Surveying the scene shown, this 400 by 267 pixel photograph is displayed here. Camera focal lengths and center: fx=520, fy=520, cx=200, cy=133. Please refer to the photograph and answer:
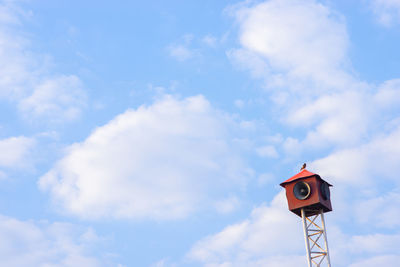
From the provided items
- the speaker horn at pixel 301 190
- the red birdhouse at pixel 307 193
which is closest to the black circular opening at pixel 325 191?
the red birdhouse at pixel 307 193

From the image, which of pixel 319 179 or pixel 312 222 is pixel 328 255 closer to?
pixel 312 222

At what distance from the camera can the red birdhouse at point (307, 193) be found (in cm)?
4134

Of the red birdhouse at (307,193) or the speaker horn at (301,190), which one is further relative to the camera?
the speaker horn at (301,190)

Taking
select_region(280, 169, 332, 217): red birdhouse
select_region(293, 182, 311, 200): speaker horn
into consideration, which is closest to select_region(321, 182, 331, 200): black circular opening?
select_region(280, 169, 332, 217): red birdhouse

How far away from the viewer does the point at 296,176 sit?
141 ft

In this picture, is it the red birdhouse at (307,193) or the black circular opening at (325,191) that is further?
the black circular opening at (325,191)

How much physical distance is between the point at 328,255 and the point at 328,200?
4969mm

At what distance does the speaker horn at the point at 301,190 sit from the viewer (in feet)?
137

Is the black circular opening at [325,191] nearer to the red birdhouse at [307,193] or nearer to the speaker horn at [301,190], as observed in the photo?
the red birdhouse at [307,193]

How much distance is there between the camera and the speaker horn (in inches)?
1641

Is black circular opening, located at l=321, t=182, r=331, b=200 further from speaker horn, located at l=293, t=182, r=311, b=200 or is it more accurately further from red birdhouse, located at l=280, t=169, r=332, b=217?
speaker horn, located at l=293, t=182, r=311, b=200

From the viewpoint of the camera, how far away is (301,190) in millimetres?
42156

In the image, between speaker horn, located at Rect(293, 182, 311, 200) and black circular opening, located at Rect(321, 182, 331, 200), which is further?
black circular opening, located at Rect(321, 182, 331, 200)

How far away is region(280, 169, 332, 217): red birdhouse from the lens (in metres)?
41.3
